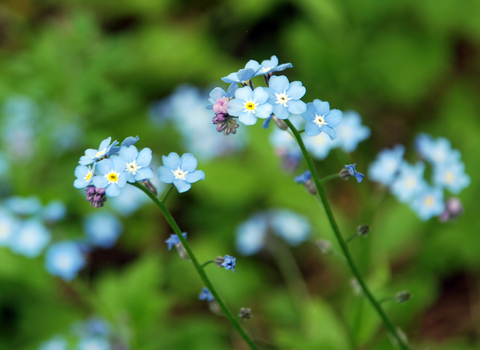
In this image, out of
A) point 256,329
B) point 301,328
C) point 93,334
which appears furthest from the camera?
point 256,329

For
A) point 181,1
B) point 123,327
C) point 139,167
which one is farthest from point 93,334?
point 181,1

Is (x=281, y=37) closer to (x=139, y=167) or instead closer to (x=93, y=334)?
(x=93, y=334)

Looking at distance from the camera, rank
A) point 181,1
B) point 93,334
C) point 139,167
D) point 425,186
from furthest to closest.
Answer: point 181,1
point 93,334
point 425,186
point 139,167

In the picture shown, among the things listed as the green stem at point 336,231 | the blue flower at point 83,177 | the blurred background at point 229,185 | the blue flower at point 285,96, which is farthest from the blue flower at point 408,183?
the blue flower at point 83,177

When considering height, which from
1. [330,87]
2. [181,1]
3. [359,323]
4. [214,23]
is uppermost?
[181,1]

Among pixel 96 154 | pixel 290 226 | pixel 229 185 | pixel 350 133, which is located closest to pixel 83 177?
pixel 96 154

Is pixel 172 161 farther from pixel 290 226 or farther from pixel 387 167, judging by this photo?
pixel 290 226
